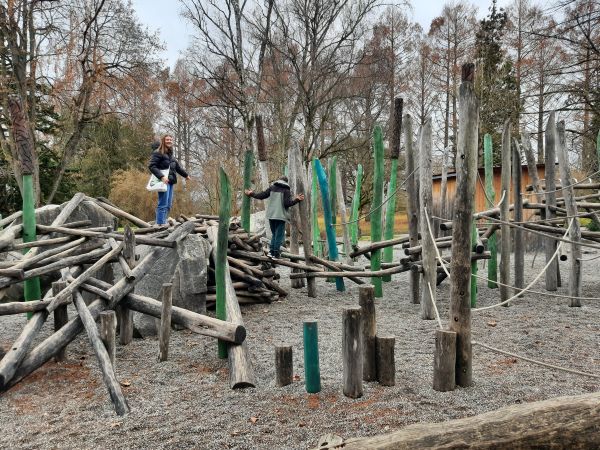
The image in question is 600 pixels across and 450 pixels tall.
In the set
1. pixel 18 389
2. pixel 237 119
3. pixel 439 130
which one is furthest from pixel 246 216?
pixel 439 130

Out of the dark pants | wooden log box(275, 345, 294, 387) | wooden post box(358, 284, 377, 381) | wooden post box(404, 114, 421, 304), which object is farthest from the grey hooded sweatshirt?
wooden log box(275, 345, 294, 387)

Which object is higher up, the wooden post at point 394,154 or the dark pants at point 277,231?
the wooden post at point 394,154

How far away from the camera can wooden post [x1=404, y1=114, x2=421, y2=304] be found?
7172 millimetres

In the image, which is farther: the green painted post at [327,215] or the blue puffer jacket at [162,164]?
the green painted post at [327,215]

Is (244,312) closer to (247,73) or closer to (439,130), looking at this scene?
(247,73)

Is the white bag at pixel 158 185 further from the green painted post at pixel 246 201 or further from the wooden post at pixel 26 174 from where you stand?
the wooden post at pixel 26 174

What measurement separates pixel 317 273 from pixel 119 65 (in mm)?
12399

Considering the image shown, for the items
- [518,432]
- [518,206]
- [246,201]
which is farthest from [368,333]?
[246,201]

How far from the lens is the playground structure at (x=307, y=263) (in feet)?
12.3

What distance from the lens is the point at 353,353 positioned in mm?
3527

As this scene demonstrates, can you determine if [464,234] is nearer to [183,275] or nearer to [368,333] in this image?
[368,333]

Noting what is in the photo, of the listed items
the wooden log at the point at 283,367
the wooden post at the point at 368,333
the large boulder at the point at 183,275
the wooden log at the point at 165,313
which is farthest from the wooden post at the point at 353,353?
the large boulder at the point at 183,275

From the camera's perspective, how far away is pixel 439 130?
2375 cm

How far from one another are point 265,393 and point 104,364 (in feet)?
3.91
